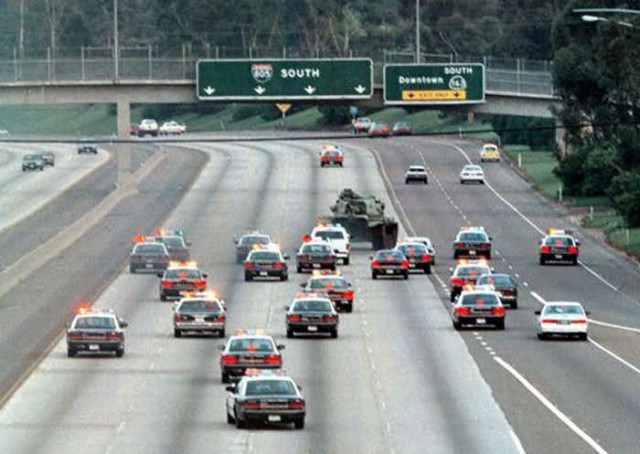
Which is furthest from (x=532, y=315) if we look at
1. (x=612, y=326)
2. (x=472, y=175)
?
(x=472, y=175)

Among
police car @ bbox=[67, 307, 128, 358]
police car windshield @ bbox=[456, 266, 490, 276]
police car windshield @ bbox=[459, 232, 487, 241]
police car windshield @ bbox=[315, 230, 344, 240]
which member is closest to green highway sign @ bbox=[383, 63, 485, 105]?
police car windshield @ bbox=[459, 232, 487, 241]

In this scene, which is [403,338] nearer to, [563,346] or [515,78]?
[563,346]

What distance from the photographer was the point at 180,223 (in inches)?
4365

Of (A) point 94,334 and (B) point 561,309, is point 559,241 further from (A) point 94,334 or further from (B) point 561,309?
(A) point 94,334

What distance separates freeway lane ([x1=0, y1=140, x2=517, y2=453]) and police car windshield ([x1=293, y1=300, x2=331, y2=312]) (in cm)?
88

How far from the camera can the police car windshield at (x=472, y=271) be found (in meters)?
76.5

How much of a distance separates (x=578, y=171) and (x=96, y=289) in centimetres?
5010

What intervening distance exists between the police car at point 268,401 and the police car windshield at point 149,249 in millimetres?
43211

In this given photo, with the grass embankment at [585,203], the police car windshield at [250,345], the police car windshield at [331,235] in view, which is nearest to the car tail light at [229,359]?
the police car windshield at [250,345]

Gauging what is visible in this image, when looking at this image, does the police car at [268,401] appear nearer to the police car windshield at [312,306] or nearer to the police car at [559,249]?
the police car windshield at [312,306]

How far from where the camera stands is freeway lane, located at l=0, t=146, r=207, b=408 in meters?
63.0

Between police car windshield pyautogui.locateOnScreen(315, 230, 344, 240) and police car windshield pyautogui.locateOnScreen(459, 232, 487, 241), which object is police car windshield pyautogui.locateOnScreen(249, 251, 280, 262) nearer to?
police car windshield pyautogui.locateOnScreen(315, 230, 344, 240)

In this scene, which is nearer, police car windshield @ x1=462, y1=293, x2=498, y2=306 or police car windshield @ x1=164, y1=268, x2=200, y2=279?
police car windshield @ x1=462, y1=293, x2=498, y2=306

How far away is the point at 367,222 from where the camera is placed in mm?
98125
